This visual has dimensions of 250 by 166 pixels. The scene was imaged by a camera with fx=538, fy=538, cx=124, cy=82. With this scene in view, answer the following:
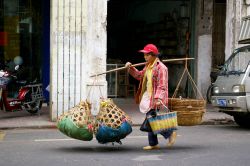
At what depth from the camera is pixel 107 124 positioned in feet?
27.3

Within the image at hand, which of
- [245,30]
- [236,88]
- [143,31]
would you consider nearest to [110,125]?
[236,88]

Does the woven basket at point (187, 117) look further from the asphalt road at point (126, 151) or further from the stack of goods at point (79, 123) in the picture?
the stack of goods at point (79, 123)

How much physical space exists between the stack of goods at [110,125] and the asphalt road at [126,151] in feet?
0.86

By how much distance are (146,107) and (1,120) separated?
562 centimetres

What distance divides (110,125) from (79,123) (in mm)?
486

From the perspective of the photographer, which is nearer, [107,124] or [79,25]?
[107,124]

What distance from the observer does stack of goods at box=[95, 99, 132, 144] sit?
8.32 meters

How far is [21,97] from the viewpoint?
43.9 feet

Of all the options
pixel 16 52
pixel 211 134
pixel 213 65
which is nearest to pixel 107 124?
pixel 211 134

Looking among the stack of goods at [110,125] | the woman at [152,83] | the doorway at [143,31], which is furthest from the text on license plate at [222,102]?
the doorway at [143,31]

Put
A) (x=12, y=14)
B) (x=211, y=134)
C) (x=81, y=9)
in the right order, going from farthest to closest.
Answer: (x=12, y=14)
(x=81, y=9)
(x=211, y=134)

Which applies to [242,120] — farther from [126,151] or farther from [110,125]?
[110,125]

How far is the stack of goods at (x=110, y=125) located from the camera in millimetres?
8320

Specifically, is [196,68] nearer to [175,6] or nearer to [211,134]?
[175,6]
